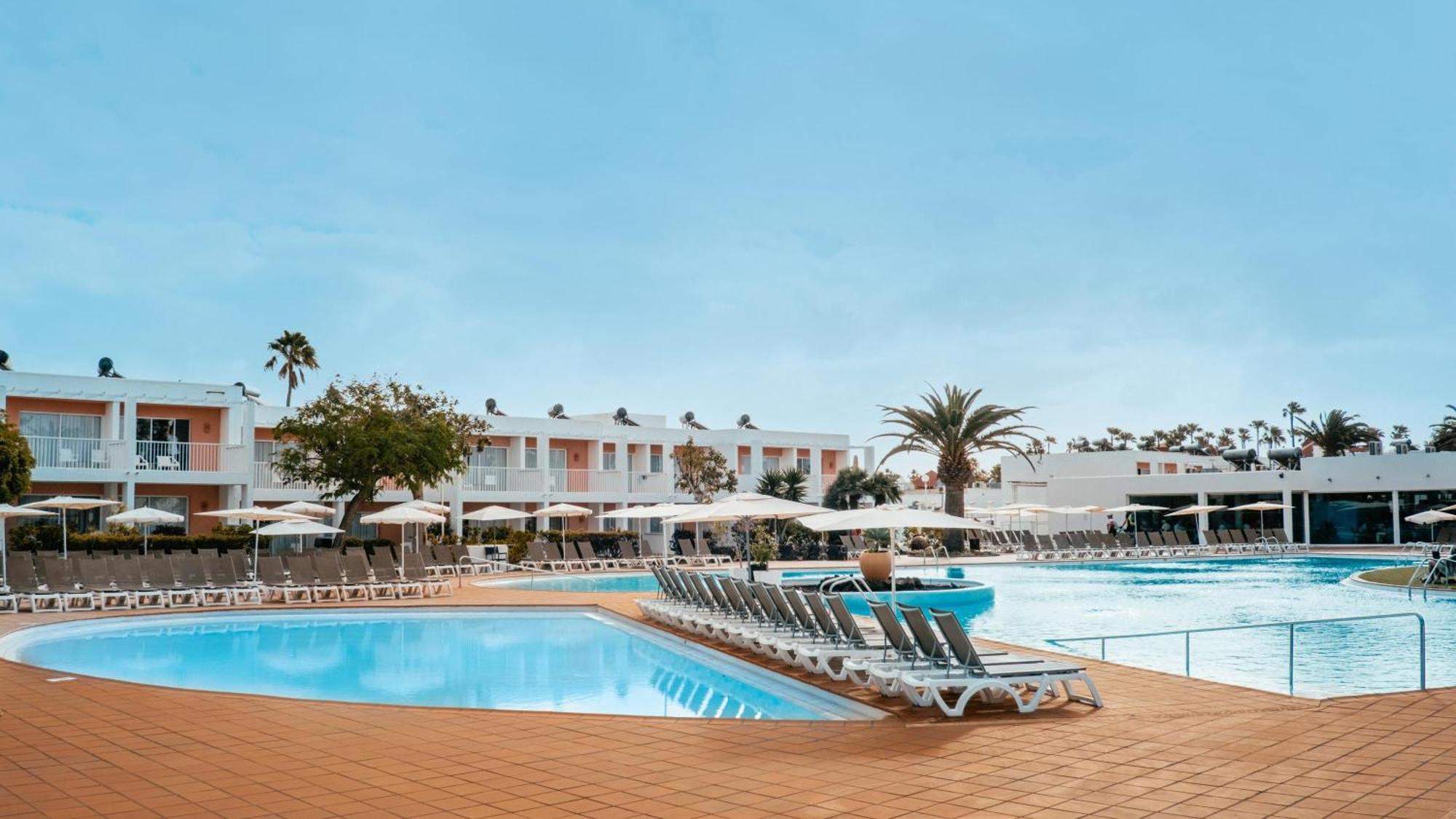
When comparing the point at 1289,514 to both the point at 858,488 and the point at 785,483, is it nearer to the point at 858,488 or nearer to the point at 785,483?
the point at 858,488

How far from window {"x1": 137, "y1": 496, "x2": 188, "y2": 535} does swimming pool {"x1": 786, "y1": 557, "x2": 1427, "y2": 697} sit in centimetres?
1575

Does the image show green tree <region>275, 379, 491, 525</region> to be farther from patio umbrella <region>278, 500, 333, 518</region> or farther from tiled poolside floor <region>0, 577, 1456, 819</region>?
tiled poolside floor <region>0, 577, 1456, 819</region>

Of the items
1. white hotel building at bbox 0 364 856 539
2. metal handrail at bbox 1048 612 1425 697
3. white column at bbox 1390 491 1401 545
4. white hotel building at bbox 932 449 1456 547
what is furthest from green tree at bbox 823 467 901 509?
metal handrail at bbox 1048 612 1425 697

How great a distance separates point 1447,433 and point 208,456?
43.9m

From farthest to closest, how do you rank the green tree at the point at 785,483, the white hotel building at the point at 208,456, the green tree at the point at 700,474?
1. the green tree at the point at 785,483
2. the green tree at the point at 700,474
3. the white hotel building at the point at 208,456

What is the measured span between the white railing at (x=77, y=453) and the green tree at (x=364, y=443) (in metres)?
3.92

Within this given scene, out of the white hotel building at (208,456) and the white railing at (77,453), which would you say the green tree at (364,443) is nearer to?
the white hotel building at (208,456)

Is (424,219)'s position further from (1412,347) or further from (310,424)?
(1412,347)

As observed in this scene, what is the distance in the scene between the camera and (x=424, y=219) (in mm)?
25312

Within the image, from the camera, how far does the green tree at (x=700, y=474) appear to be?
127ft

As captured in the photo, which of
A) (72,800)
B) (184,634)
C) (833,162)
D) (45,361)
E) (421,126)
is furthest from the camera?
(45,361)

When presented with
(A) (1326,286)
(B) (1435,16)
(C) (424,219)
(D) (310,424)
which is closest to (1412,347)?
(A) (1326,286)

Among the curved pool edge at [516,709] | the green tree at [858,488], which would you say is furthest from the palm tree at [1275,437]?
the curved pool edge at [516,709]

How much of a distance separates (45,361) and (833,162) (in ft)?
74.2
